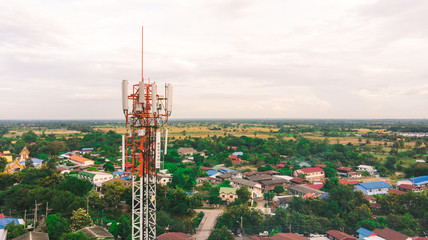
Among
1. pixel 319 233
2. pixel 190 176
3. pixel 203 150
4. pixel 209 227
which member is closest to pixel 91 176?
pixel 190 176

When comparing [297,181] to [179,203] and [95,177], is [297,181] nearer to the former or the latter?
[179,203]

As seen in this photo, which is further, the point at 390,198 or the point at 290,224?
the point at 390,198


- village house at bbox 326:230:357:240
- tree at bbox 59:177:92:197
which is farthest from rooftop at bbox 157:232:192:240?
village house at bbox 326:230:357:240

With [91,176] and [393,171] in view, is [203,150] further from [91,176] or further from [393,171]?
[393,171]

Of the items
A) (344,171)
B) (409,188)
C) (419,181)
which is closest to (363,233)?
(409,188)

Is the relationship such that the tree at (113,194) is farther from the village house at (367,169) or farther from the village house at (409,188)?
the village house at (367,169)

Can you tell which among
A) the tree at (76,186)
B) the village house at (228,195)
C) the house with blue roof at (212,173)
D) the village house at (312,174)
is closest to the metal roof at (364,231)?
the village house at (228,195)

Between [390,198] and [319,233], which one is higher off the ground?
[390,198]

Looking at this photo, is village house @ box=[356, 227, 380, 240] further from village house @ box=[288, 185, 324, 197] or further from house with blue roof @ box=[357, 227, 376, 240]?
village house @ box=[288, 185, 324, 197]
